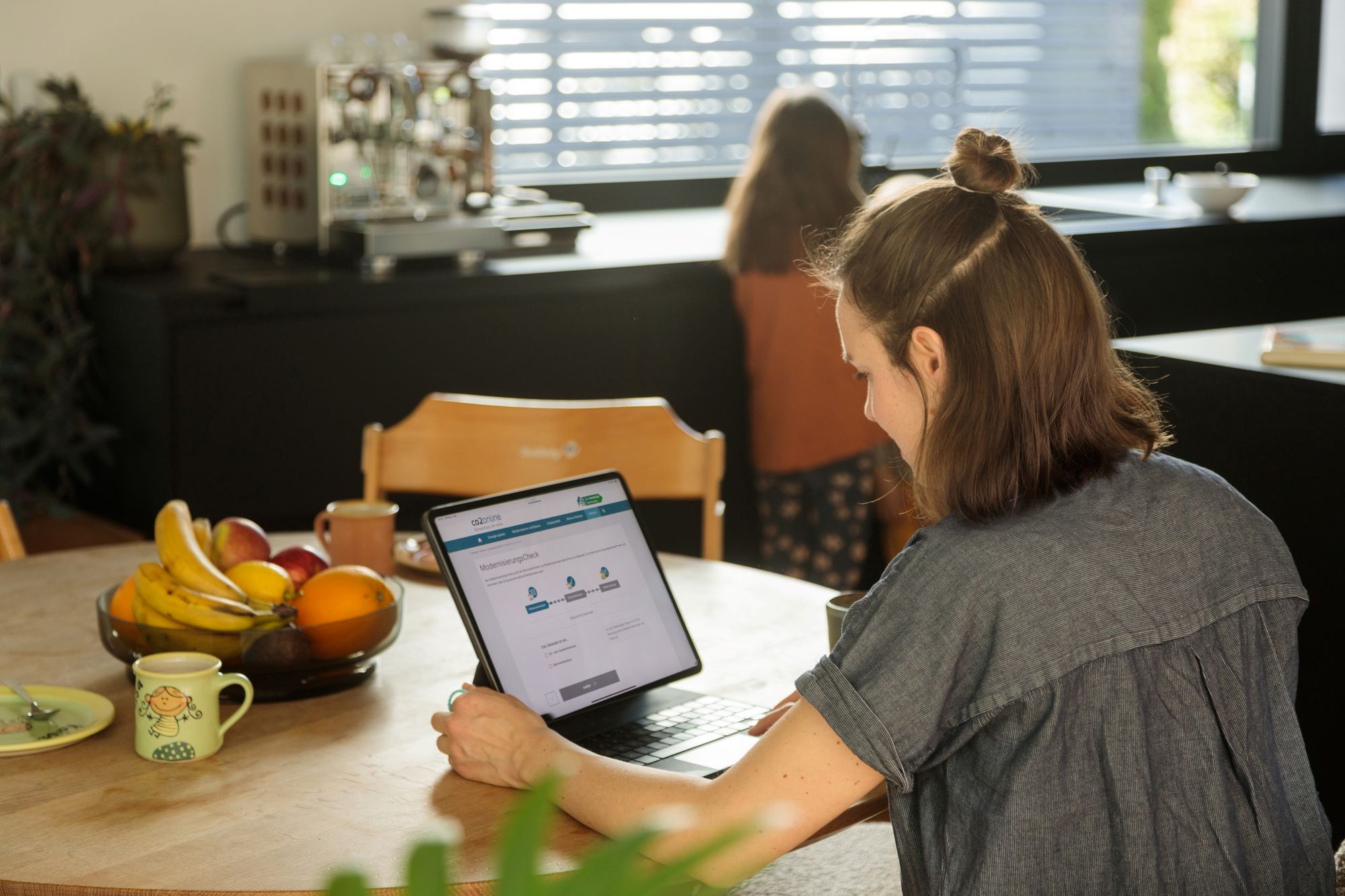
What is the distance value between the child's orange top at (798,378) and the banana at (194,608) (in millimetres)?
1743

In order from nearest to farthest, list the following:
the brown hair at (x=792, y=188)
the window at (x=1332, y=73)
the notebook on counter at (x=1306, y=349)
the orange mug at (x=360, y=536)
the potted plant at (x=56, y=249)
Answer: the orange mug at (x=360, y=536), the notebook on counter at (x=1306, y=349), the potted plant at (x=56, y=249), the brown hair at (x=792, y=188), the window at (x=1332, y=73)

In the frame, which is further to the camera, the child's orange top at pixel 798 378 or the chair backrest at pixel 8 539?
the child's orange top at pixel 798 378

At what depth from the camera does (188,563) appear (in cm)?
136

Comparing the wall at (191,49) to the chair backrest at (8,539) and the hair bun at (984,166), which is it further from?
the hair bun at (984,166)

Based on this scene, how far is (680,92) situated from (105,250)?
5.70 feet

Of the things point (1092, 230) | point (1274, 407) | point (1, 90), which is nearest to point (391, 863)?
point (1274, 407)

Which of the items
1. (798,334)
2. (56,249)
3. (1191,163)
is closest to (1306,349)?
(798,334)

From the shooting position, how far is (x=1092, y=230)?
11.1ft

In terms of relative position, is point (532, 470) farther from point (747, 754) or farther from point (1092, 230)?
point (1092, 230)

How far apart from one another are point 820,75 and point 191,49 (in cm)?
182

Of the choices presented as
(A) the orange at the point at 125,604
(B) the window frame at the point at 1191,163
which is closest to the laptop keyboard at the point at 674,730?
(A) the orange at the point at 125,604

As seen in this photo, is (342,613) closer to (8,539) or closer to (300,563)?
(300,563)

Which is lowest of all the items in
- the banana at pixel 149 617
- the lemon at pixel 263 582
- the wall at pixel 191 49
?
the banana at pixel 149 617

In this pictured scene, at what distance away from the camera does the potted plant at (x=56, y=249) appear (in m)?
2.67
